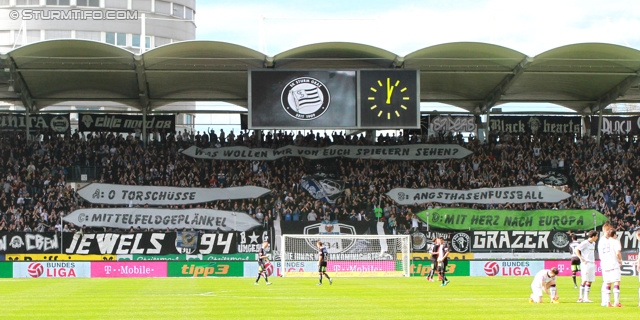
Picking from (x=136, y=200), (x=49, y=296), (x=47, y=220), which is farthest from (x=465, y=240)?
(x=49, y=296)

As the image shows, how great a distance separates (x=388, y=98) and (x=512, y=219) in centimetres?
947

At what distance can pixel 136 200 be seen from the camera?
49062 millimetres

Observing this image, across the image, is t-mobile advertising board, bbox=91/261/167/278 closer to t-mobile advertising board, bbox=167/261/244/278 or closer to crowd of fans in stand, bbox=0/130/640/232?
t-mobile advertising board, bbox=167/261/244/278

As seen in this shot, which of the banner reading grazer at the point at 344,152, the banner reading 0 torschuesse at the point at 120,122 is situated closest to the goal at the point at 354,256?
the banner reading grazer at the point at 344,152

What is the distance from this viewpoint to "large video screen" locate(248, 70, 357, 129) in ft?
149

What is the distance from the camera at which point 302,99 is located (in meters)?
45.8

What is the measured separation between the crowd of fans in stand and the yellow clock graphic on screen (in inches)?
223

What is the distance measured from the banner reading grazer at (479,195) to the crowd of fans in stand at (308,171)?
0.51 metres

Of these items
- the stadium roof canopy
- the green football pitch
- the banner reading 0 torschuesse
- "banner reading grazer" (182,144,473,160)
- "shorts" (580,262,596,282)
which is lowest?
the green football pitch

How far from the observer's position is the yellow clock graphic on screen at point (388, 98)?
4528cm

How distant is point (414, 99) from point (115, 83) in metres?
17.3

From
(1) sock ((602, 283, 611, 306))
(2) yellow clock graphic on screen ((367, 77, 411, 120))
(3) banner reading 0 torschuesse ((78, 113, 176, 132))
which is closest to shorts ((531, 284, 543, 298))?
(1) sock ((602, 283, 611, 306))

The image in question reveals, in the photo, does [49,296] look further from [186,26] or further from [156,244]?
[186,26]
